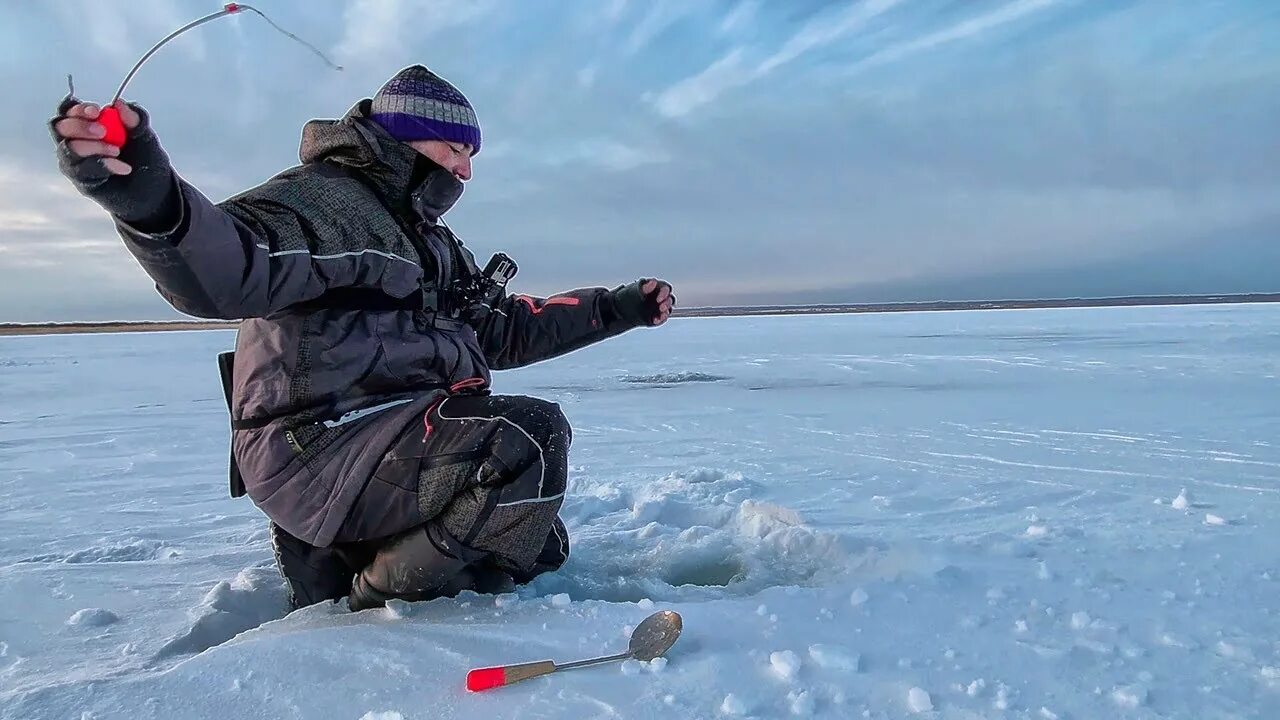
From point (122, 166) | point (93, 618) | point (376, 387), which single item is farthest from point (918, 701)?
point (93, 618)

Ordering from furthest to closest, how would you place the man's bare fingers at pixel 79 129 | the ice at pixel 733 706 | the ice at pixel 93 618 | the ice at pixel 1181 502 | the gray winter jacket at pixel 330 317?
the ice at pixel 1181 502 < the ice at pixel 93 618 < the gray winter jacket at pixel 330 317 < the ice at pixel 733 706 < the man's bare fingers at pixel 79 129

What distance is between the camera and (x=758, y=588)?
222 cm

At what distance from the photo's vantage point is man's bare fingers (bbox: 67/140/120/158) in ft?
4.34

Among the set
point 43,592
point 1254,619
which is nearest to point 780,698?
point 1254,619

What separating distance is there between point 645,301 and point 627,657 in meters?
1.40

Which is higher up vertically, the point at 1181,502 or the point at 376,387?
the point at 376,387

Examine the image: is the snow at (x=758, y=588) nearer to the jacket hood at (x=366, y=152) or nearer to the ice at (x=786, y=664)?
the ice at (x=786, y=664)

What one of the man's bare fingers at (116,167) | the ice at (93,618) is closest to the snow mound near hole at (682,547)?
the ice at (93,618)

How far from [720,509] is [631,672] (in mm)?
1602

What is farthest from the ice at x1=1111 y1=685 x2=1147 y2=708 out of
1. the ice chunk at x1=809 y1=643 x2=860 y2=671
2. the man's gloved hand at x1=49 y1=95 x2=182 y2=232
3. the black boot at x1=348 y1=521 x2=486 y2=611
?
the man's gloved hand at x1=49 y1=95 x2=182 y2=232

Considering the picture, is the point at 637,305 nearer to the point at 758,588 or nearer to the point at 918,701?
the point at 758,588

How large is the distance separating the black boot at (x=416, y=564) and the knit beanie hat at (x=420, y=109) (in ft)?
3.42

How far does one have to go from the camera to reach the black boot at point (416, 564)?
6.56 ft

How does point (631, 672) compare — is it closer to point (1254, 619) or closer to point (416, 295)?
point (416, 295)
